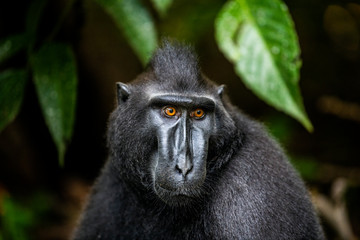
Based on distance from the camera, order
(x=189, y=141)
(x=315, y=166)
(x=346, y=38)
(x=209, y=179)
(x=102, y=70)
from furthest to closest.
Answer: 1. (x=346, y=38)
2. (x=102, y=70)
3. (x=315, y=166)
4. (x=209, y=179)
5. (x=189, y=141)

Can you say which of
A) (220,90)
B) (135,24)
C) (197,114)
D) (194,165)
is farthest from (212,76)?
(194,165)

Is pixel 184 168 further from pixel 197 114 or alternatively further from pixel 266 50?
pixel 266 50

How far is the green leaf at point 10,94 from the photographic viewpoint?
428 centimetres

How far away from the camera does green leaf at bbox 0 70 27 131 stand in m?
→ 4.28

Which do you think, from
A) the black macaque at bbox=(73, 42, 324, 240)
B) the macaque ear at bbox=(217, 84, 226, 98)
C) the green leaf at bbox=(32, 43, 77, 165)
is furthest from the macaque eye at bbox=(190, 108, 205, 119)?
the green leaf at bbox=(32, 43, 77, 165)

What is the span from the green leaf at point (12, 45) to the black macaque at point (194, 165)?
115cm

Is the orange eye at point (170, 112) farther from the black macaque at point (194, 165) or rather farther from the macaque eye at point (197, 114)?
the macaque eye at point (197, 114)

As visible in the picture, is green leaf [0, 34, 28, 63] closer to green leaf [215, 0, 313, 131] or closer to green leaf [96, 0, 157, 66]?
green leaf [96, 0, 157, 66]

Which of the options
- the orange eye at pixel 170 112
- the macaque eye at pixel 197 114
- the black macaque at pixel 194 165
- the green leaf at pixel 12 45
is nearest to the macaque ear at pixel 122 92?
the black macaque at pixel 194 165

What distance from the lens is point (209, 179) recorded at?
3.77 m

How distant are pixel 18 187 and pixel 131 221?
154 inches

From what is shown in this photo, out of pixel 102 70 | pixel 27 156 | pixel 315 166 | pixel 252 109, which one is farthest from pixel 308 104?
pixel 27 156

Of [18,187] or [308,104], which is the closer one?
[18,187]

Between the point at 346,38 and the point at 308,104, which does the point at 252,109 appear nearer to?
the point at 308,104
